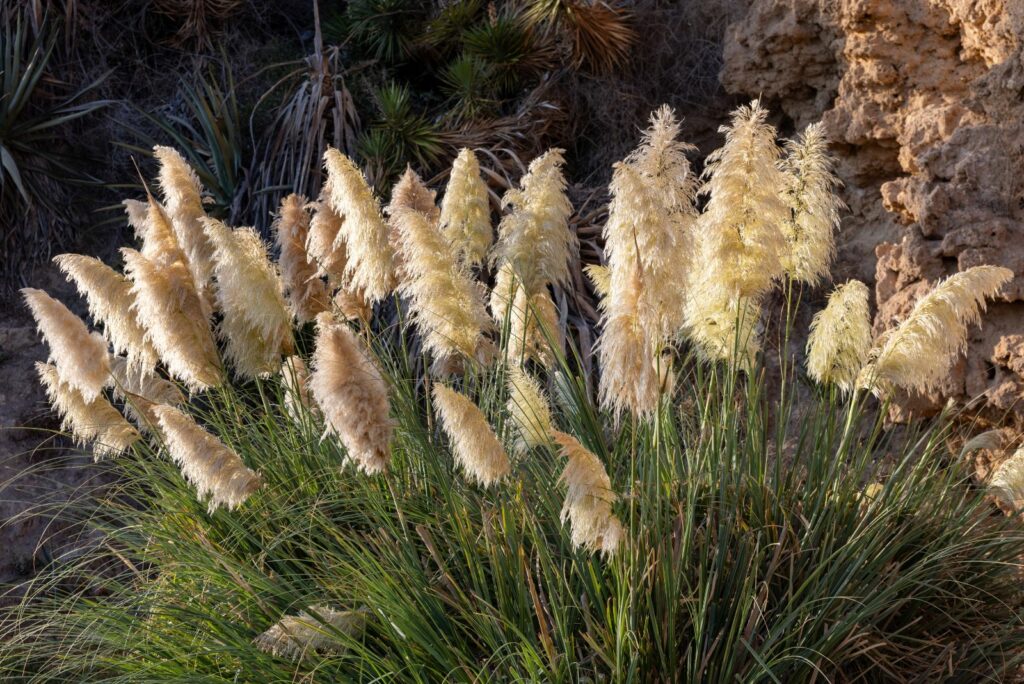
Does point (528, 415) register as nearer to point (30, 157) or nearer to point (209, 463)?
point (209, 463)

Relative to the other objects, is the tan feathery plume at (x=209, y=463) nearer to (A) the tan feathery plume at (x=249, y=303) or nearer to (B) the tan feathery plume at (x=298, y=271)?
(A) the tan feathery plume at (x=249, y=303)

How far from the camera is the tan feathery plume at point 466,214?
4398mm

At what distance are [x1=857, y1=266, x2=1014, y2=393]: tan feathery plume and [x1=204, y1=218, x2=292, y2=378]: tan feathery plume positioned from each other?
2036mm

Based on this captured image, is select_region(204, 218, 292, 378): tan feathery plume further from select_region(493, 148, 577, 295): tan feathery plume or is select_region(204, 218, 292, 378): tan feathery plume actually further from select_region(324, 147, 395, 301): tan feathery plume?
select_region(493, 148, 577, 295): tan feathery plume

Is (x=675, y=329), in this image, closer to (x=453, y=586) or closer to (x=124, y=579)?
(x=453, y=586)

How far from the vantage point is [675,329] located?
11.8ft

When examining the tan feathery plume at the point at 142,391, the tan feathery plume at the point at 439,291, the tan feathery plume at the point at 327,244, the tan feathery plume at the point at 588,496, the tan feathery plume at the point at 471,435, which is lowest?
the tan feathery plume at the point at 588,496

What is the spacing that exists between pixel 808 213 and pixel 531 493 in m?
1.32

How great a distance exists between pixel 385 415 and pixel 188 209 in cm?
173

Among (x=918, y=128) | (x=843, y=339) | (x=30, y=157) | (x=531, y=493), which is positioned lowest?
(x=531, y=493)

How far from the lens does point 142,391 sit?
4.40 metres

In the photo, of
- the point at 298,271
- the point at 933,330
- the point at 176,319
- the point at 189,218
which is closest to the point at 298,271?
the point at 298,271

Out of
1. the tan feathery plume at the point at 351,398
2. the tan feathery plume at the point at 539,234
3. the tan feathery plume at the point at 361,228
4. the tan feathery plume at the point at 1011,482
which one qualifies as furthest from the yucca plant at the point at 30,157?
the tan feathery plume at the point at 1011,482

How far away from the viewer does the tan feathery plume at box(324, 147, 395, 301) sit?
4.21 meters
